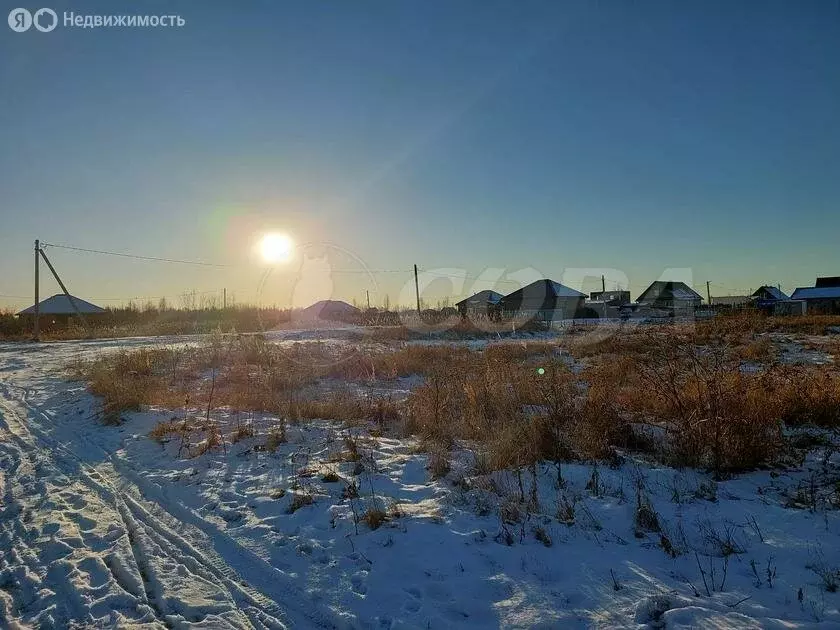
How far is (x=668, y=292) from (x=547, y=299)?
60.2 ft

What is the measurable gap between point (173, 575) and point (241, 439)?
9.89ft

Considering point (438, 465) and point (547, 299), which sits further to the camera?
point (547, 299)

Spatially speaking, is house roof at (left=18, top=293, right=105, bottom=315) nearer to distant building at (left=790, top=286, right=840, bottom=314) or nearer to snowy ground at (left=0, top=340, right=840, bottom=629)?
snowy ground at (left=0, top=340, right=840, bottom=629)

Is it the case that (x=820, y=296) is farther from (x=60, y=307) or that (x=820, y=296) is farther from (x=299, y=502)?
(x=60, y=307)

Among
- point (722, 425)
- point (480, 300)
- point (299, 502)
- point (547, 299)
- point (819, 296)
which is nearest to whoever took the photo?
point (299, 502)

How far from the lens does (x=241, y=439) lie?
616cm

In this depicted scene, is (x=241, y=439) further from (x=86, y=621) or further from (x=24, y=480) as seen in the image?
(x=86, y=621)

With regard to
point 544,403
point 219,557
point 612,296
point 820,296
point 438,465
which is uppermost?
point 612,296

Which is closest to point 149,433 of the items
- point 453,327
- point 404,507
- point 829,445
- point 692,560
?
point 404,507

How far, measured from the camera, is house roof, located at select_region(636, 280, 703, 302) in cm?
5703

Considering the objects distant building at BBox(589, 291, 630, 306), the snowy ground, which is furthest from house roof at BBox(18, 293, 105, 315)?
distant building at BBox(589, 291, 630, 306)

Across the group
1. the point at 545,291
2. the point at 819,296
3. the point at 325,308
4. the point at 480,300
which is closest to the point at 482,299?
the point at 480,300

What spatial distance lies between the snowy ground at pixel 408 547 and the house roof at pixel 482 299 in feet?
152

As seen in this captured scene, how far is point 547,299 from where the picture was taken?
50.0 m
